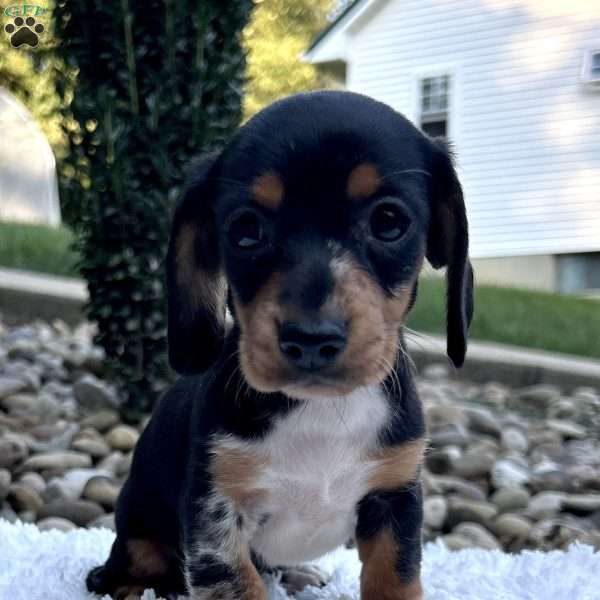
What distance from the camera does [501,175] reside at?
288 centimetres

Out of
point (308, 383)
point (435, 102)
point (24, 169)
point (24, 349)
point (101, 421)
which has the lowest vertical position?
point (101, 421)

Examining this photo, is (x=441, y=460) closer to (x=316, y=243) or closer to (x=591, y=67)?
(x=591, y=67)

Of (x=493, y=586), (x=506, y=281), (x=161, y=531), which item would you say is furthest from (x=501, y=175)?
(x=161, y=531)

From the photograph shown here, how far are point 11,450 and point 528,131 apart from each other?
97.8 inches

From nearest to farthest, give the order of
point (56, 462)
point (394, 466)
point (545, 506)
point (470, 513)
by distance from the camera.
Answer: point (394, 466) → point (470, 513) → point (545, 506) → point (56, 462)

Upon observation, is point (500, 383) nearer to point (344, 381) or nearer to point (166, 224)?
point (166, 224)

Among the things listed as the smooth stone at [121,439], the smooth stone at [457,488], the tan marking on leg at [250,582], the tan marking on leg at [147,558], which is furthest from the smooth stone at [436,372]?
the tan marking on leg at [250,582]

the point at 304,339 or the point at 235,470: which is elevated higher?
the point at 304,339

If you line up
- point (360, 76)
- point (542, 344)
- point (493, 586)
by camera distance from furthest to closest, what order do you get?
point (542, 344) < point (360, 76) < point (493, 586)

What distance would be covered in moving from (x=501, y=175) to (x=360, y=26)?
131 centimetres

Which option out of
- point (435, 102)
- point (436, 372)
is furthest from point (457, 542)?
point (436, 372)

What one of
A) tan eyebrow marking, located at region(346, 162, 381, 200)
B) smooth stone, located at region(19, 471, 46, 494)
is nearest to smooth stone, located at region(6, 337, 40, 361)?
smooth stone, located at region(19, 471, 46, 494)

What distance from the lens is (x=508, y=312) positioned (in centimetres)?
458

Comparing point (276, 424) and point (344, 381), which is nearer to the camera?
point (344, 381)
